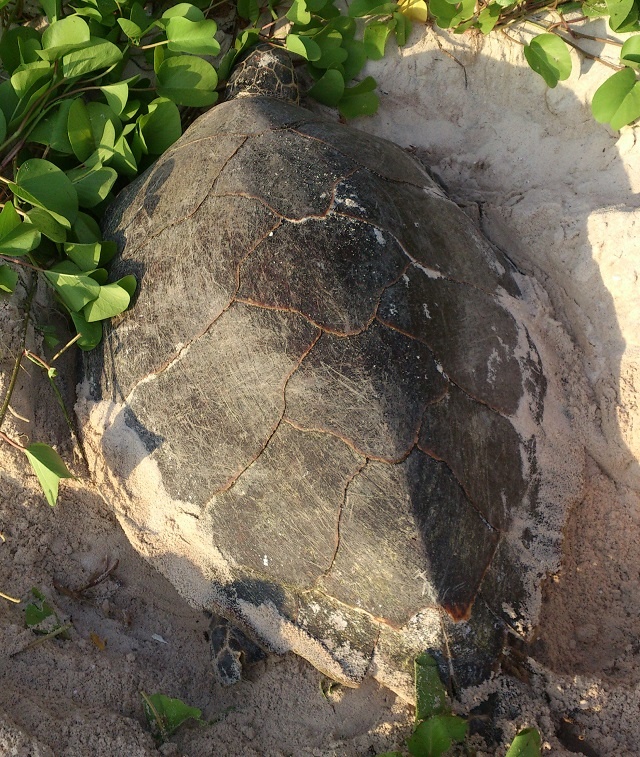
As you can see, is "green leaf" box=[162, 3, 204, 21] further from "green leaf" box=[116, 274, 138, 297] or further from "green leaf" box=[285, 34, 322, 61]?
"green leaf" box=[116, 274, 138, 297]

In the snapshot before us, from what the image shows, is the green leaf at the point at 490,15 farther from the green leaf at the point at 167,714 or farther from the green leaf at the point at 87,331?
the green leaf at the point at 167,714

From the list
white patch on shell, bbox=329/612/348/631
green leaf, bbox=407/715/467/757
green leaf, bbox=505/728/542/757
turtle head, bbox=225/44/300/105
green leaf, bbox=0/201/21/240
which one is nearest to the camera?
green leaf, bbox=505/728/542/757

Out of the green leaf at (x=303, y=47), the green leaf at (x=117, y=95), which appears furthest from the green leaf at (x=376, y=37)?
the green leaf at (x=117, y=95)

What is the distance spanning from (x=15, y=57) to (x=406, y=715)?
288 cm

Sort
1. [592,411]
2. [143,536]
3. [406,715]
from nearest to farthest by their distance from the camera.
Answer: [406,715] → [143,536] → [592,411]

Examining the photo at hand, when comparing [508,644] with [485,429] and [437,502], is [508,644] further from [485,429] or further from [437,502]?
[485,429]

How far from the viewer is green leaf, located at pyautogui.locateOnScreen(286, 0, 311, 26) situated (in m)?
2.74

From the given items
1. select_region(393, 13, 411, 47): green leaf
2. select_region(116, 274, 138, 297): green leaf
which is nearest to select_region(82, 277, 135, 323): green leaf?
select_region(116, 274, 138, 297): green leaf

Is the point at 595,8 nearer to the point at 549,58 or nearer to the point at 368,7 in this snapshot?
the point at 549,58

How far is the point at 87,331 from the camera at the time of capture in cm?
238

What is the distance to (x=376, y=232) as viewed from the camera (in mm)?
2059

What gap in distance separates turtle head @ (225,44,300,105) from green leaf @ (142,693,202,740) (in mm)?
2292

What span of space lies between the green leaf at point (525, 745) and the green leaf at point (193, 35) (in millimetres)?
2557

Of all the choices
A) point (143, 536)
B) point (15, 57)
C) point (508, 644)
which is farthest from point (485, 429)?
point (15, 57)
